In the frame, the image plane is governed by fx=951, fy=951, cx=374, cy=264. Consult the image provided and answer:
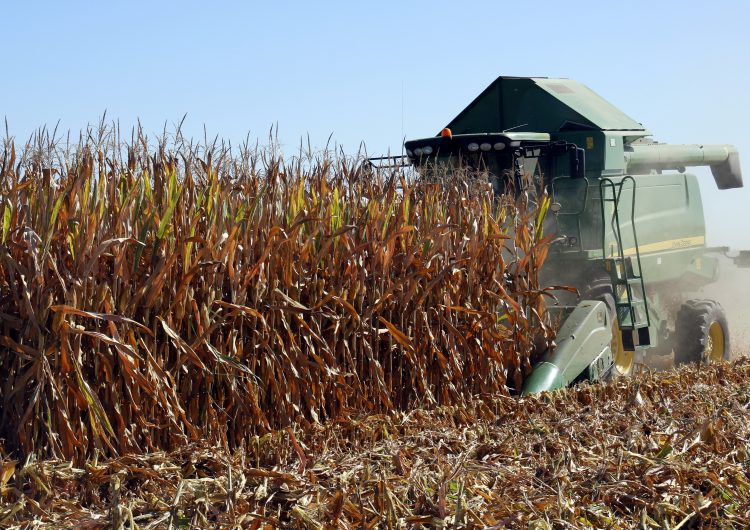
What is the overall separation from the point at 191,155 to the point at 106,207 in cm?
64

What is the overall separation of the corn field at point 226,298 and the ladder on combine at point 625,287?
68.1 inches

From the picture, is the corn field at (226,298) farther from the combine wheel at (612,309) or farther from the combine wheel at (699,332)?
the combine wheel at (699,332)

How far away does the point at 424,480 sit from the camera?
364 centimetres

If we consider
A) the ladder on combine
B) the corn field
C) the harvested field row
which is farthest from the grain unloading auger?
the harvested field row

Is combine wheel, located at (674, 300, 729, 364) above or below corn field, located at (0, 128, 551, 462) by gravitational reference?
below

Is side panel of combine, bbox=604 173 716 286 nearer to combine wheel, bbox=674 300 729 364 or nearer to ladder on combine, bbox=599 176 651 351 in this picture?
ladder on combine, bbox=599 176 651 351

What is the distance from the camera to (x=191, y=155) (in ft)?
15.1

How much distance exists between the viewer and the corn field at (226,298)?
379 cm

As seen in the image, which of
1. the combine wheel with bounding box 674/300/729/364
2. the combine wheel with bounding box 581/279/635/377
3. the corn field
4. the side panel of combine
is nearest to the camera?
the corn field

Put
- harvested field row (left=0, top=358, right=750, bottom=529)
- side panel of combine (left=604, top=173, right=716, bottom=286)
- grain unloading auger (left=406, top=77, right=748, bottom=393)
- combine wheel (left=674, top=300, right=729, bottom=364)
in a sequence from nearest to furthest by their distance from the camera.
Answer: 1. harvested field row (left=0, top=358, right=750, bottom=529)
2. grain unloading auger (left=406, top=77, right=748, bottom=393)
3. side panel of combine (left=604, top=173, right=716, bottom=286)
4. combine wheel (left=674, top=300, right=729, bottom=364)

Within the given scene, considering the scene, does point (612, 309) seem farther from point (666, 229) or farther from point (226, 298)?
point (226, 298)

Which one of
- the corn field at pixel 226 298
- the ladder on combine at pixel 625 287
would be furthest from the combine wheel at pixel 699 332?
the corn field at pixel 226 298

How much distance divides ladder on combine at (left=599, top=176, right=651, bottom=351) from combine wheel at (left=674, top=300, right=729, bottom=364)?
889 mm

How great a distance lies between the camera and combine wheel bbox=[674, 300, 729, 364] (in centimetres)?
826
